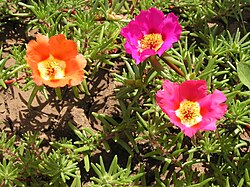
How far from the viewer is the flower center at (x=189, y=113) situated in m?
2.77

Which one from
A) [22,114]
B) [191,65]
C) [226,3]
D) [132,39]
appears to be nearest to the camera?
[132,39]

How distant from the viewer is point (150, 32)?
297cm

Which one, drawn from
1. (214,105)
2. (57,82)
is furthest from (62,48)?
(214,105)

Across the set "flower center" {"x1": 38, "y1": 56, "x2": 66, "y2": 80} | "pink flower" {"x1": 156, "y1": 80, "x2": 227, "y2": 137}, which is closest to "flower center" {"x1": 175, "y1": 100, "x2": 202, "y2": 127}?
"pink flower" {"x1": 156, "y1": 80, "x2": 227, "y2": 137}

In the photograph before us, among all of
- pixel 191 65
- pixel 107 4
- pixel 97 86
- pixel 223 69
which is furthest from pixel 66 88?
pixel 223 69

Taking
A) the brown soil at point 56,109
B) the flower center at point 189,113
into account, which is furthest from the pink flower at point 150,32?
the brown soil at point 56,109

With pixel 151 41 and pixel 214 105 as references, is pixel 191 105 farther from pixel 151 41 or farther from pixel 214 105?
pixel 151 41

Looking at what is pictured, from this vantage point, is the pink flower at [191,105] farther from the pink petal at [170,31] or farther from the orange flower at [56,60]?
the orange flower at [56,60]

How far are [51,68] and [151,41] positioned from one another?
0.60m

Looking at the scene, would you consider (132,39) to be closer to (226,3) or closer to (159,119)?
(159,119)

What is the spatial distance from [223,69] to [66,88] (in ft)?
3.60

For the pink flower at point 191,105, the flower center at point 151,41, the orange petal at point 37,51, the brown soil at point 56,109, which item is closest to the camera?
the pink flower at point 191,105

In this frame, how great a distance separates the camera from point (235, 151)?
10.1ft

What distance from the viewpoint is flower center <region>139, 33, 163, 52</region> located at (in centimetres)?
295
